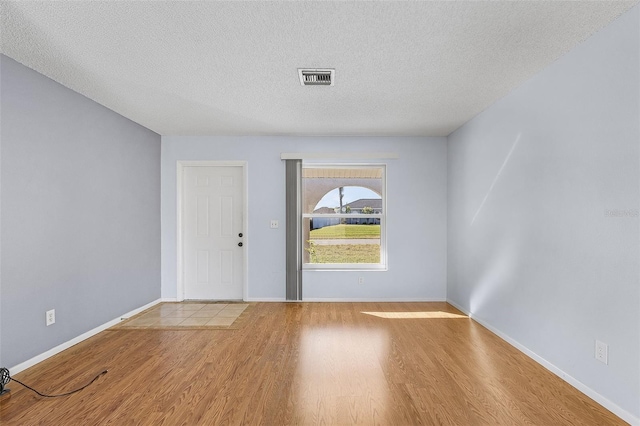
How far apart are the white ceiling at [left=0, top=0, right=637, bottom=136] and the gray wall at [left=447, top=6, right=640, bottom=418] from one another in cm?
25

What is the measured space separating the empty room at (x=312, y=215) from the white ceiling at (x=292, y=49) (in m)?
0.02

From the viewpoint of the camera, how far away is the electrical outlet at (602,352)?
199 centimetres

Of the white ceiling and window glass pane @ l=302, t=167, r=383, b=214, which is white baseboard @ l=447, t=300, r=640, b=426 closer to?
A: window glass pane @ l=302, t=167, r=383, b=214

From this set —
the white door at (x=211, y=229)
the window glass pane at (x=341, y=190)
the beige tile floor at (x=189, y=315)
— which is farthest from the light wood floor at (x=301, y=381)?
the window glass pane at (x=341, y=190)

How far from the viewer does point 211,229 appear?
468 cm

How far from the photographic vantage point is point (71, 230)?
2.97 m

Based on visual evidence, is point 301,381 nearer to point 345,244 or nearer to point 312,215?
point 345,244

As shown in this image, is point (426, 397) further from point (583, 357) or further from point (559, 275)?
point (559, 275)

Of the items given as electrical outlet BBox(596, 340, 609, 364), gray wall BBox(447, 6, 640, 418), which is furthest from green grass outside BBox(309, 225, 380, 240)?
electrical outlet BBox(596, 340, 609, 364)

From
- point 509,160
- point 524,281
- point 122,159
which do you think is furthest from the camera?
point 122,159

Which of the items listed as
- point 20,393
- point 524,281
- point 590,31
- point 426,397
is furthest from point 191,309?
point 590,31

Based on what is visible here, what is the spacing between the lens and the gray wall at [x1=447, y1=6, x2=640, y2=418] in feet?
6.18

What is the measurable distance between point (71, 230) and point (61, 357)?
1150 mm

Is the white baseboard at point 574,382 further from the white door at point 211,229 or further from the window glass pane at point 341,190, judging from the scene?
the white door at point 211,229
